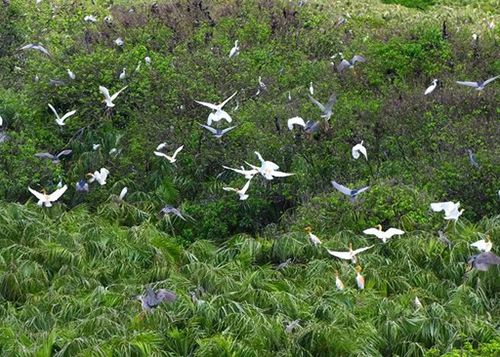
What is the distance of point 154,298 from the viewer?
8.02 m

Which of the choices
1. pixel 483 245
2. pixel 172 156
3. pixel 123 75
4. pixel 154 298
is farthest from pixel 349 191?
pixel 123 75

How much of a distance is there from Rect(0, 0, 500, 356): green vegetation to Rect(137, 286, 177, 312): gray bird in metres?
0.08

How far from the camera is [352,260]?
9203 mm

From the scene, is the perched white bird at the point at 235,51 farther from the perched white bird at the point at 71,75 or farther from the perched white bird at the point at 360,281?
the perched white bird at the point at 360,281

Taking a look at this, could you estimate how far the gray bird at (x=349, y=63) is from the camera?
43.7 ft

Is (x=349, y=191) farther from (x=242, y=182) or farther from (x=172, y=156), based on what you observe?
(x=172, y=156)

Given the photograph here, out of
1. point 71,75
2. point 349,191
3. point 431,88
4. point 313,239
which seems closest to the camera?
point 313,239

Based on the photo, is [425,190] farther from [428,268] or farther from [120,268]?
[120,268]

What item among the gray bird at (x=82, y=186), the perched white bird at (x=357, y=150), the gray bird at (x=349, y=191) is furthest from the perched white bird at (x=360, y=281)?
the gray bird at (x=82, y=186)

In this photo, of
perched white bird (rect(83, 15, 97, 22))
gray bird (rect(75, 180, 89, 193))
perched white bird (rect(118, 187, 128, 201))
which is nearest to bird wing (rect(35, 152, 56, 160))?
gray bird (rect(75, 180, 89, 193))

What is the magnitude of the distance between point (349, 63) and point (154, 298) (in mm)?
6297

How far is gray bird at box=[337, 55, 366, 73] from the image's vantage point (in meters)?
13.3

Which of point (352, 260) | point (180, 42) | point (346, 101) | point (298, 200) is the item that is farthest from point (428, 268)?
point (180, 42)

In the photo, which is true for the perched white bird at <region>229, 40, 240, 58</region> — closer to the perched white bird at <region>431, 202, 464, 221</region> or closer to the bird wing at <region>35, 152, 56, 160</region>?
the bird wing at <region>35, 152, 56, 160</region>
